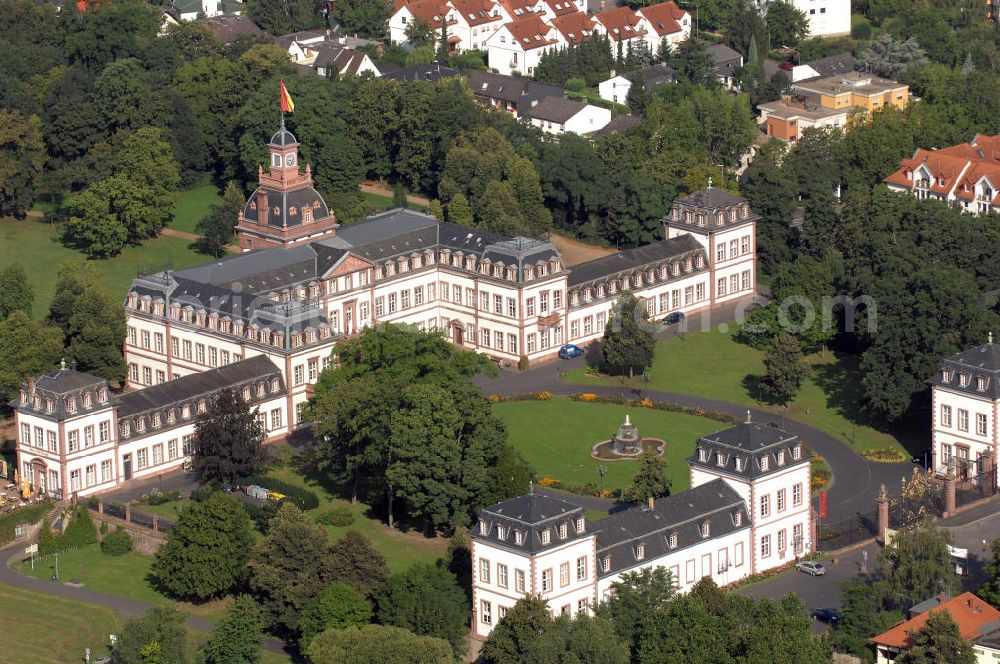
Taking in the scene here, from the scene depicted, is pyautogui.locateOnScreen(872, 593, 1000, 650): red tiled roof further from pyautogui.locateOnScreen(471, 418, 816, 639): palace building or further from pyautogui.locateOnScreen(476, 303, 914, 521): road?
pyautogui.locateOnScreen(476, 303, 914, 521): road

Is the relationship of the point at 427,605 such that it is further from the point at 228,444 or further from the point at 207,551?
the point at 228,444

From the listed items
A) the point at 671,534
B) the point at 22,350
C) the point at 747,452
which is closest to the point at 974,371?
the point at 747,452

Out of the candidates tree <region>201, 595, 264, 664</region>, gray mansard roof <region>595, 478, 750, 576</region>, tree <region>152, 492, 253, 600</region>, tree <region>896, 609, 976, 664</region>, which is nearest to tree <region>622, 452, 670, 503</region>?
gray mansard roof <region>595, 478, 750, 576</region>

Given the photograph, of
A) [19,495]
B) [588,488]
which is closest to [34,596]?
[19,495]

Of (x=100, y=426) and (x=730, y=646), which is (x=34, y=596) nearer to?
(x=100, y=426)

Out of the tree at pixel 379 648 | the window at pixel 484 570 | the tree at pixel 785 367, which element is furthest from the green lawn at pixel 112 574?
the tree at pixel 785 367
